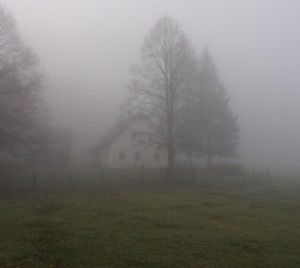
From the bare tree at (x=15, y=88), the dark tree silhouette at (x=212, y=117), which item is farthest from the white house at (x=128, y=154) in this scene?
the bare tree at (x=15, y=88)

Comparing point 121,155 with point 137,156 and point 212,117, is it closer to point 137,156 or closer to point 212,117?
point 137,156

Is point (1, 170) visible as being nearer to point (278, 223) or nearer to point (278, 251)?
point (278, 223)

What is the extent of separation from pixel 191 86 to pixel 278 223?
72.5ft

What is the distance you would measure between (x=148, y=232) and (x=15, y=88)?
17.4 metres

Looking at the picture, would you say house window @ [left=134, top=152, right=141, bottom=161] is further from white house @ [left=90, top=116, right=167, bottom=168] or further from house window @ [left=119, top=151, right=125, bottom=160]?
house window @ [left=119, top=151, right=125, bottom=160]

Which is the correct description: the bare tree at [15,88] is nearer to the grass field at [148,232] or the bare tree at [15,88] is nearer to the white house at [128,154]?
the grass field at [148,232]

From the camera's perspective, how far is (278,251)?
1048 cm

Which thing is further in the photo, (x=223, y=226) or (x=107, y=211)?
(x=107, y=211)

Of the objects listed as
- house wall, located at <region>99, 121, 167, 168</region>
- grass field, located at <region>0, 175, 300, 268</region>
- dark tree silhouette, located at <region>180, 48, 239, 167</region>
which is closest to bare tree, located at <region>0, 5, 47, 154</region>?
grass field, located at <region>0, 175, 300, 268</region>

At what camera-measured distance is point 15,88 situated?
85.0 ft

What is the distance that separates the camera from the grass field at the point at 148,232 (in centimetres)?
948

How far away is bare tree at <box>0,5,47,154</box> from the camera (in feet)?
84.7

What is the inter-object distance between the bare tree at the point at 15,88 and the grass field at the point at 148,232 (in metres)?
5.37

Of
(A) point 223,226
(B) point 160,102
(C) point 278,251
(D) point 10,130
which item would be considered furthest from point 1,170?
(C) point 278,251
